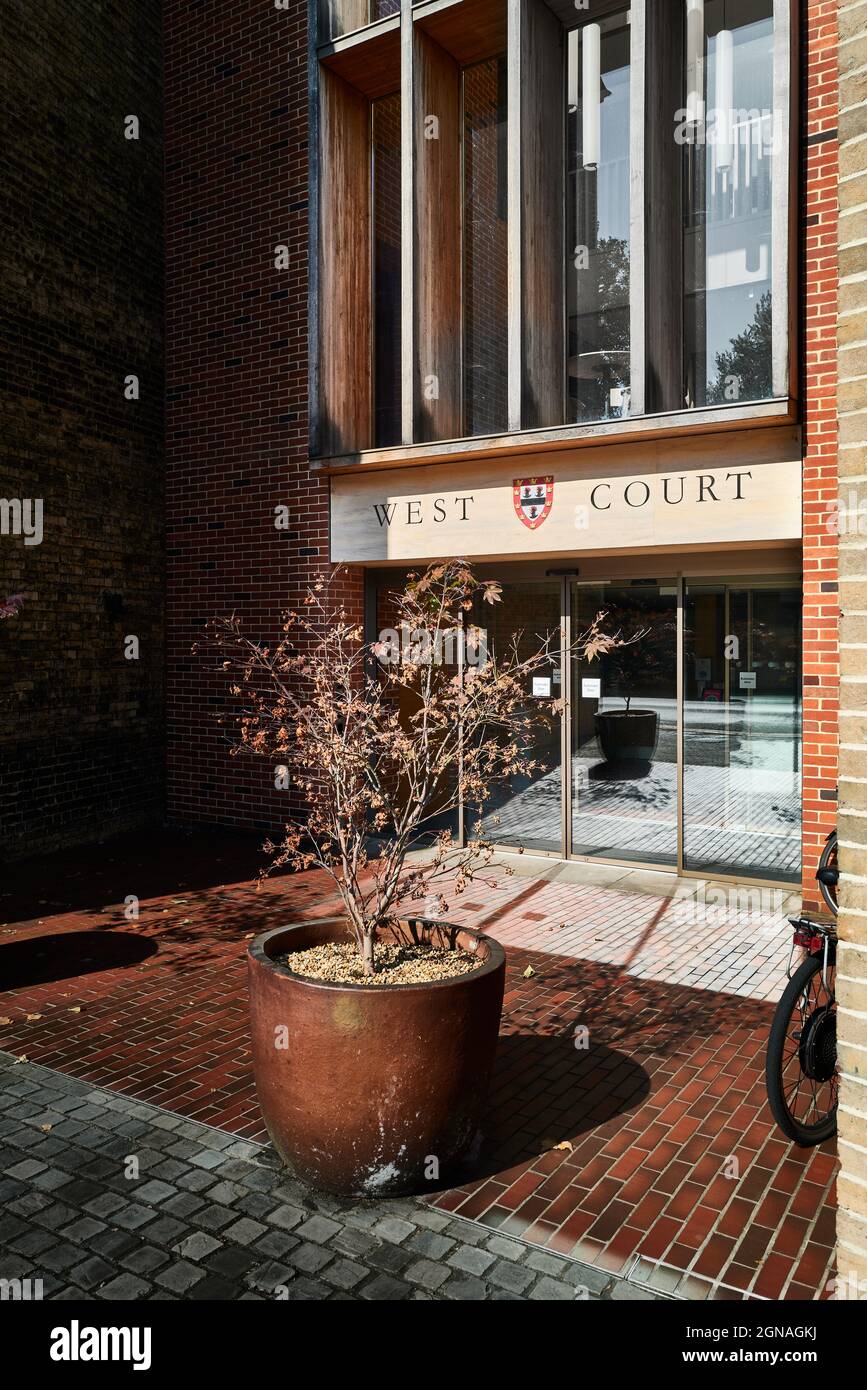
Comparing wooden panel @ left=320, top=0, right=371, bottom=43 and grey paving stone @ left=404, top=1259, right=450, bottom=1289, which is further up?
wooden panel @ left=320, top=0, right=371, bottom=43

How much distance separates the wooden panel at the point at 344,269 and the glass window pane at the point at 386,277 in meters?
0.11

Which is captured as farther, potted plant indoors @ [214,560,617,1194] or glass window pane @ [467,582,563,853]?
glass window pane @ [467,582,563,853]

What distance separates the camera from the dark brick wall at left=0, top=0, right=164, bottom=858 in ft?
30.9

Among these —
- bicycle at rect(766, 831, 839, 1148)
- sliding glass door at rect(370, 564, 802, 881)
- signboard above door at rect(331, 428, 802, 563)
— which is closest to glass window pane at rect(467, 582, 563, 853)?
sliding glass door at rect(370, 564, 802, 881)

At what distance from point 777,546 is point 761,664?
0.99 m

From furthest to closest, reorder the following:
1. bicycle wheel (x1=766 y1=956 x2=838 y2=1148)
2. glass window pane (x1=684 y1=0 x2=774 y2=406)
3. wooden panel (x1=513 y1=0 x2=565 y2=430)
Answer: wooden panel (x1=513 y1=0 x2=565 y2=430)
glass window pane (x1=684 y1=0 x2=774 y2=406)
bicycle wheel (x1=766 y1=956 x2=838 y2=1148)

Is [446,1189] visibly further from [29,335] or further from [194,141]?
[194,141]

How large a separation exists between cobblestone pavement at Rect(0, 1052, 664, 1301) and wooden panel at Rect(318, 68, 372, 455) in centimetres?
734

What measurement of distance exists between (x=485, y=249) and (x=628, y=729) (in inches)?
200

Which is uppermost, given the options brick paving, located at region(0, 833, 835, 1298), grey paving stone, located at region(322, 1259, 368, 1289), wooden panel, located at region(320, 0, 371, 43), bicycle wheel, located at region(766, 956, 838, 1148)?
wooden panel, located at region(320, 0, 371, 43)

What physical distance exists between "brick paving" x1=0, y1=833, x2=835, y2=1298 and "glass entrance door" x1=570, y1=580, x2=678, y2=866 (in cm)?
50

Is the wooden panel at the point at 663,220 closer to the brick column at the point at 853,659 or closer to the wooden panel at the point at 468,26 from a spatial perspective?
the wooden panel at the point at 468,26

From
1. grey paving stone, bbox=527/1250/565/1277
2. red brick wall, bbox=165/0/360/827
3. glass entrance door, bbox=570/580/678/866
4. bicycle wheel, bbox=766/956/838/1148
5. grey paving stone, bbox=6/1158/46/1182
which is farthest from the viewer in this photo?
red brick wall, bbox=165/0/360/827

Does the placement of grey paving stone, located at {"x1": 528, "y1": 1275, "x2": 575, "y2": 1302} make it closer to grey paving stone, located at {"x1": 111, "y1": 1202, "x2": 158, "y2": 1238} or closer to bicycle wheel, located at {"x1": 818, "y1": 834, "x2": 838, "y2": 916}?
grey paving stone, located at {"x1": 111, "y1": 1202, "x2": 158, "y2": 1238}
